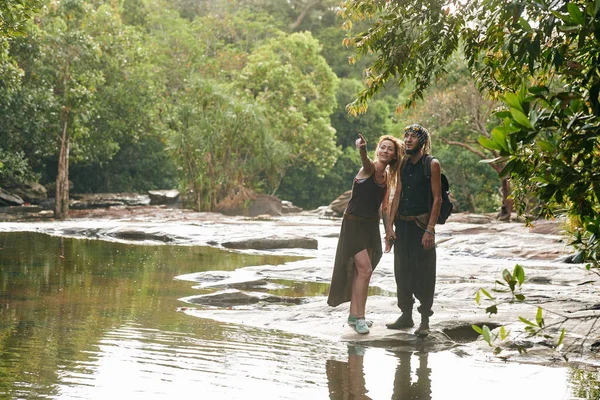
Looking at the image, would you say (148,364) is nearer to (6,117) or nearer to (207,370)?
(207,370)

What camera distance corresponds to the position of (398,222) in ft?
25.1

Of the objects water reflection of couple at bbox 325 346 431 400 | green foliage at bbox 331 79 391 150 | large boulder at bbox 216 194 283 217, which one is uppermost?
→ green foliage at bbox 331 79 391 150

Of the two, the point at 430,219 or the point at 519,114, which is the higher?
the point at 519,114

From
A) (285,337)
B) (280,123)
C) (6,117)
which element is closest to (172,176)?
(280,123)

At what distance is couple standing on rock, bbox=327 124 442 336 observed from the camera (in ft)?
24.6

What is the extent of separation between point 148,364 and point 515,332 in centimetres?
315

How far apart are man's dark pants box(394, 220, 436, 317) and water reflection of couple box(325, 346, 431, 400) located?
3.12ft

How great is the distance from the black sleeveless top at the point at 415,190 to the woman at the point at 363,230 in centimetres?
15

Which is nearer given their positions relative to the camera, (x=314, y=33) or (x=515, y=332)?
(x=515, y=332)

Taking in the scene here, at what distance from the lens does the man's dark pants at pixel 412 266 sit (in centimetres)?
748

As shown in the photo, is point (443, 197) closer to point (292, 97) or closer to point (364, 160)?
point (364, 160)

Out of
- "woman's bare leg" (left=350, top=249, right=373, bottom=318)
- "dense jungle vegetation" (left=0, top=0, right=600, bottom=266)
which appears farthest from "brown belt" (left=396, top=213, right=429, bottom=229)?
"dense jungle vegetation" (left=0, top=0, right=600, bottom=266)

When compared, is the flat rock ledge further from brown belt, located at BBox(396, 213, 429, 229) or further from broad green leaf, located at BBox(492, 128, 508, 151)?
broad green leaf, located at BBox(492, 128, 508, 151)

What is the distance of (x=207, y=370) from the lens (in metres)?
5.80
